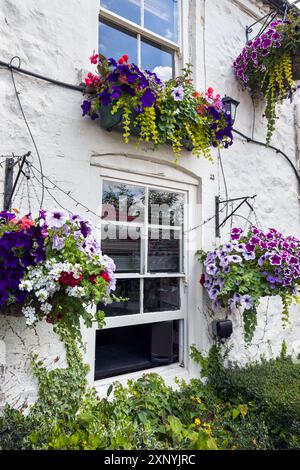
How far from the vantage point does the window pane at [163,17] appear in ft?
10.6

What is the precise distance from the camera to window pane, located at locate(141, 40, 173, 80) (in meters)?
3.18

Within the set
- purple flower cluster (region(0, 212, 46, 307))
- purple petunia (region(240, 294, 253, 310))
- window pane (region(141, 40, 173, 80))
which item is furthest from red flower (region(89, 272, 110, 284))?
window pane (region(141, 40, 173, 80))

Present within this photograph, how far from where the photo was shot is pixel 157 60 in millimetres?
3271

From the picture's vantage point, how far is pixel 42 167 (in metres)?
2.34

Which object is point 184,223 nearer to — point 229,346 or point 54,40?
point 229,346

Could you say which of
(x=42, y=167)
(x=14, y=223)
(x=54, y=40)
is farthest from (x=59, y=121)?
(x=14, y=223)

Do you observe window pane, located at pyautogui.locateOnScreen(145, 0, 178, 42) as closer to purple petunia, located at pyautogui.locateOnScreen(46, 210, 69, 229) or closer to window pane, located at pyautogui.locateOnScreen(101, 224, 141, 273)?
window pane, located at pyautogui.locateOnScreen(101, 224, 141, 273)

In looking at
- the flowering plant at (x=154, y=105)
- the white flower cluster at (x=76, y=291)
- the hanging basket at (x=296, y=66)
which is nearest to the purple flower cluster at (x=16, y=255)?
the white flower cluster at (x=76, y=291)

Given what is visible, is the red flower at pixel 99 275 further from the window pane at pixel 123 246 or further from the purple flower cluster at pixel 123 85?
the purple flower cluster at pixel 123 85

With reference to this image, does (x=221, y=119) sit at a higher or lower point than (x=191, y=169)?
higher

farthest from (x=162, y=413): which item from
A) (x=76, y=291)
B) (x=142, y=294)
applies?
(x=76, y=291)

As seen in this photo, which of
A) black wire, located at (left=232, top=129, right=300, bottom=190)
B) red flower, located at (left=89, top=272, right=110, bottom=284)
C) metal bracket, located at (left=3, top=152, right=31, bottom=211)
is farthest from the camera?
black wire, located at (left=232, top=129, right=300, bottom=190)

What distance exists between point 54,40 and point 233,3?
2.58m

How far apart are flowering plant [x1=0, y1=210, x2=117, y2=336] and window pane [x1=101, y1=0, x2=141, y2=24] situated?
2.26 meters
